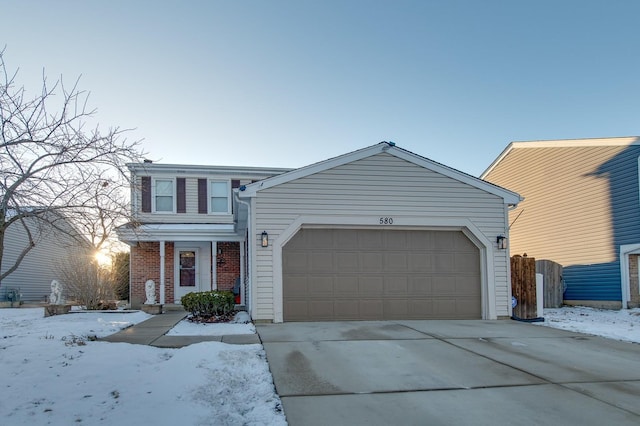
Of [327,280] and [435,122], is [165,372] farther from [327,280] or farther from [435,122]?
[435,122]

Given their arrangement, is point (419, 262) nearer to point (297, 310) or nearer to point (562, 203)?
point (297, 310)

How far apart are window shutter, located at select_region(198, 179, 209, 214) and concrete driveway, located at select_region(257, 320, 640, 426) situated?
9793 millimetres

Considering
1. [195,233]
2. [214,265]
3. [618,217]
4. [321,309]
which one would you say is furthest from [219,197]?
[618,217]

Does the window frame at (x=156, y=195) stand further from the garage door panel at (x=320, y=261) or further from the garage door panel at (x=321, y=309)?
the garage door panel at (x=321, y=309)

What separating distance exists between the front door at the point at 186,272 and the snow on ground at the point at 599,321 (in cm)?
1150

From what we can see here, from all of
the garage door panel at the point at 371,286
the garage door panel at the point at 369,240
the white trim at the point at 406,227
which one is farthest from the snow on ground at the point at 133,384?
the garage door panel at the point at 369,240

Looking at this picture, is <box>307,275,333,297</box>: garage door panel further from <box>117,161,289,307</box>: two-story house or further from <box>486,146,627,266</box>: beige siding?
<box>486,146,627,266</box>: beige siding

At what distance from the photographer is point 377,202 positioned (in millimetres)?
11344

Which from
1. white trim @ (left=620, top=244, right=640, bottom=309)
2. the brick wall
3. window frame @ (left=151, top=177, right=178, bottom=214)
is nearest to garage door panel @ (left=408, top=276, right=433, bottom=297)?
white trim @ (left=620, top=244, right=640, bottom=309)

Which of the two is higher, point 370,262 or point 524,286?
point 370,262

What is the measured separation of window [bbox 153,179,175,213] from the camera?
18.1 meters

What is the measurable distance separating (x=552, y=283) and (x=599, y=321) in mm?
3834

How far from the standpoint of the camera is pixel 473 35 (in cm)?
1371

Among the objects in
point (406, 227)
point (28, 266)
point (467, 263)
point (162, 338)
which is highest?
point (406, 227)
